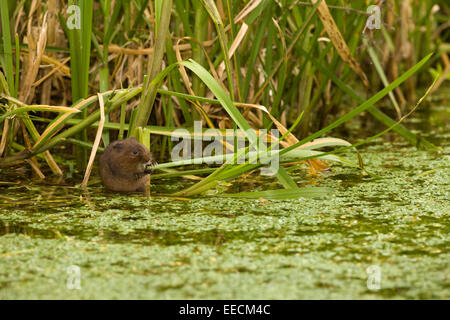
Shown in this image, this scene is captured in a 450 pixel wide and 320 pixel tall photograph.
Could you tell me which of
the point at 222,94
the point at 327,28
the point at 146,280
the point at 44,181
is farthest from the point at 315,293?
the point at 327,28

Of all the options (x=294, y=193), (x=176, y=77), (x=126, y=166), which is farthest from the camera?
(x=176, y=77)

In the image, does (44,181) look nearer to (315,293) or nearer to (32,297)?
(32,297)

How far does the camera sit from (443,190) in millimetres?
2154

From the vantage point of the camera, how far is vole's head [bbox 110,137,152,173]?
212 centimetres

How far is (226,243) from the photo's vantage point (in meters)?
1.65

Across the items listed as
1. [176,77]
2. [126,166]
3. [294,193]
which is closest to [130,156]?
[126,166]

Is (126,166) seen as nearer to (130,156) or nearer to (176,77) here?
(130,156)

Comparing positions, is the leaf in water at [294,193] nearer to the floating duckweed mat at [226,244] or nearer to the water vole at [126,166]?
the floating duckweed mat at [226,244]

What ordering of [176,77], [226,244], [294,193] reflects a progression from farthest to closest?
[176,77] < [294,193] < [226,244]

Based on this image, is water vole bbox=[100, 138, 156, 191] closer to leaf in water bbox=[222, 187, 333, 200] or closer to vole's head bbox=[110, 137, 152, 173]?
vole's head bbox=[110, 137, 152, 173]

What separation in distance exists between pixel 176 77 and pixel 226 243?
2.96ft

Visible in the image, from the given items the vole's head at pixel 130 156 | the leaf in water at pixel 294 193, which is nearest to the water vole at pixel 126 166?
the vole's head at pixel 130 156
